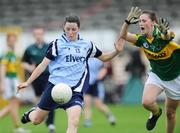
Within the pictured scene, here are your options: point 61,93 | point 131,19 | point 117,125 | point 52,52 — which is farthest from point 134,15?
point 117,125

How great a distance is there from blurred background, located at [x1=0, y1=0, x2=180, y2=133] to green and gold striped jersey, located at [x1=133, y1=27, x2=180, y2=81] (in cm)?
1266

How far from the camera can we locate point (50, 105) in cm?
1246

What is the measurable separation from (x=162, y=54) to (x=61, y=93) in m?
2.15

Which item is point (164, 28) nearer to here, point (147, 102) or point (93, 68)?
point (147, 102)

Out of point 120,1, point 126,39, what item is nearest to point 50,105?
point 126,39

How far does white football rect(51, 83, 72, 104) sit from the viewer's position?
11637 mm

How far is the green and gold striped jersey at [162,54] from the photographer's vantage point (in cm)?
1259

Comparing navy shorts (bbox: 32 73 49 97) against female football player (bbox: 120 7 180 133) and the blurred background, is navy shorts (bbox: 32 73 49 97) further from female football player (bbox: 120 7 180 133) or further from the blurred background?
the blurred background

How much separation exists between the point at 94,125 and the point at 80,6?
52.4 feet

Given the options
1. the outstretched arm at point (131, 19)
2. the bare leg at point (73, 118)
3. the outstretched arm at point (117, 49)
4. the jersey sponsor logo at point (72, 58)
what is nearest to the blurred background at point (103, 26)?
the outstretched arm at point (117, 49)

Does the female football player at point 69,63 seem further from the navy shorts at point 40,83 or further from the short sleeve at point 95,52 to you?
the navy shorts at point 40,83

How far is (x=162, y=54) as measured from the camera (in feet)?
41.4

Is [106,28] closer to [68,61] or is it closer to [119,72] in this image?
[119,72]

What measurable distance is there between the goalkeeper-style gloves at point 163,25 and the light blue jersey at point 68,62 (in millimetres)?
1432
